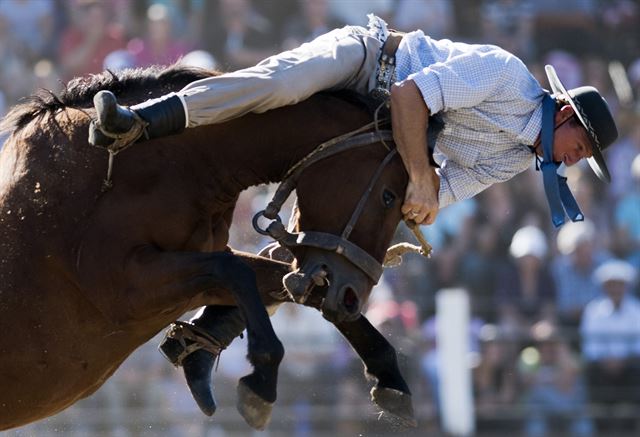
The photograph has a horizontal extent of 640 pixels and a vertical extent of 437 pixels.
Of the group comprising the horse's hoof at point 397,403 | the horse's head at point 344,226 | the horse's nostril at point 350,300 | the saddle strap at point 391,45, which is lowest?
the horse's hoof at point 397,403

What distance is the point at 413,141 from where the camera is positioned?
4.96 m

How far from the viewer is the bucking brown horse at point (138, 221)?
190 inches

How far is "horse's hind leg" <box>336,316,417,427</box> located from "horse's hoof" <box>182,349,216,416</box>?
1.76 feet

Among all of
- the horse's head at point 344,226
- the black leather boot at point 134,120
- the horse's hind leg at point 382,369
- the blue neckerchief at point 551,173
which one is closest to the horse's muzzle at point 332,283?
the horse's head at point 344,226

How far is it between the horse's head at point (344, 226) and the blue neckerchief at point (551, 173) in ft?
1.80

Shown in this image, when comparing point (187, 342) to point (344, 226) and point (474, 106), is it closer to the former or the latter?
point (344, 226)

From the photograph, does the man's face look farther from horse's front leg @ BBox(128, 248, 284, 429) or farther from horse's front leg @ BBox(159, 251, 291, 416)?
horse's front leg @ BBox(128, 248, 284, 429)

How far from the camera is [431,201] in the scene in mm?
5008

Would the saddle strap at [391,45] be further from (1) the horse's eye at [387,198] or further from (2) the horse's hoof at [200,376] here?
(2) the horse's hoof at [200,376]

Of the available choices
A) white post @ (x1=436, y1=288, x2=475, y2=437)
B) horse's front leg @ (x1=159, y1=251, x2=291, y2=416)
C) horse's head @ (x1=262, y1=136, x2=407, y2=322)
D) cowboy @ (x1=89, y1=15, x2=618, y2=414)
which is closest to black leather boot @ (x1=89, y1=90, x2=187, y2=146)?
cowboy @ (x1=89, y1=15, x2=618, y2=414)

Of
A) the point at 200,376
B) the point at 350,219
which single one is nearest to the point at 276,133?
the point at 350,219

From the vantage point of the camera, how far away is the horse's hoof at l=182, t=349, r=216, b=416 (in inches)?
201

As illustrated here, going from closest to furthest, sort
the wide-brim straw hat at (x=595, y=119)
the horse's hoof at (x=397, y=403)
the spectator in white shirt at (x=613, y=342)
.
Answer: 1. the wide-brim straw hat at (x=595, y=119)
2. the horse's hoof at (x=397, y=403)
3. the spectator in white shirt at (x=613, y=342)

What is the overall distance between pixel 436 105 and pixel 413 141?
6.4 inches
